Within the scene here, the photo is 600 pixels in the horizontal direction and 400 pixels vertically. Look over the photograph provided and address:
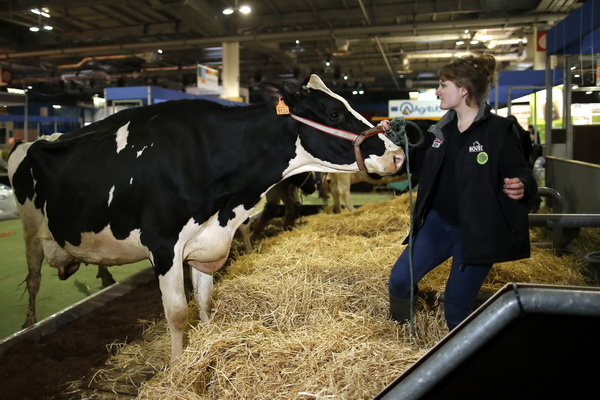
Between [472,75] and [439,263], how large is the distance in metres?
1.01

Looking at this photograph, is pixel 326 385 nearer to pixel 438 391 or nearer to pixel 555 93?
pixel 438 391

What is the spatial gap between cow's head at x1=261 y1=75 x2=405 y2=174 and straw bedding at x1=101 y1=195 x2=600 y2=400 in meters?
0.93

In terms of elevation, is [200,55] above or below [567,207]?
above

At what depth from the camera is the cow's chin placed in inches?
120

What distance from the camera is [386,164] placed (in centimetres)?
308

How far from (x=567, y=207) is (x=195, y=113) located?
5401 mm

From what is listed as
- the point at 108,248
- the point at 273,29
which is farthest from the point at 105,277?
the point at 273,29

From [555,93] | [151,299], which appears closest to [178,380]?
[151,299]

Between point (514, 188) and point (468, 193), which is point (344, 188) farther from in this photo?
point (514, 188)

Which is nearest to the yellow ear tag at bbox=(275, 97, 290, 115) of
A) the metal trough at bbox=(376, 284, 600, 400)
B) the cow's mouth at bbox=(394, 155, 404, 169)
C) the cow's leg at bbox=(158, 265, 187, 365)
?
the cow's mouth at bbox=(394, 155, 404, 169)

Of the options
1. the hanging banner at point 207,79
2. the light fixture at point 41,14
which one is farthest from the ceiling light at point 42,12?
the hanging banner at point 207,79

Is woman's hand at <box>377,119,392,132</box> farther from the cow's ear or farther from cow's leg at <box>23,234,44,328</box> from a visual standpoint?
cow's leg at <box>23,234,44,328</box>

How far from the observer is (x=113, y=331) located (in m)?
4.11

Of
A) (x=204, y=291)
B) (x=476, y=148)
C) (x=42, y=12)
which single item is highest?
(x=42, y=12)
